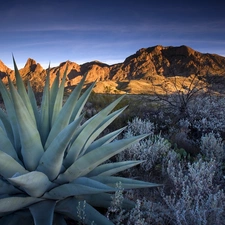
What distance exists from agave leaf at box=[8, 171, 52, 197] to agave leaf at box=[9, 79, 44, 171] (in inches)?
8.6

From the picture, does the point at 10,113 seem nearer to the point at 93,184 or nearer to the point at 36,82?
the point at 93,184

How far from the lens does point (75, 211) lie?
1.90 m

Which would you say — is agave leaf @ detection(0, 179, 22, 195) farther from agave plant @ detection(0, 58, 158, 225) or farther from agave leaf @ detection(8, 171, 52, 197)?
agave leaf @ detection(8, 171, 52, 197)

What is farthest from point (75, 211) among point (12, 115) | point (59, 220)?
point (12, 115)

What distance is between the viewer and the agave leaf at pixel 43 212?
166cm

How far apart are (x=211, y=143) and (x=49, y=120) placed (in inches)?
121

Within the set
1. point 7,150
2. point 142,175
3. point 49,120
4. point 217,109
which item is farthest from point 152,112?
point 7,150

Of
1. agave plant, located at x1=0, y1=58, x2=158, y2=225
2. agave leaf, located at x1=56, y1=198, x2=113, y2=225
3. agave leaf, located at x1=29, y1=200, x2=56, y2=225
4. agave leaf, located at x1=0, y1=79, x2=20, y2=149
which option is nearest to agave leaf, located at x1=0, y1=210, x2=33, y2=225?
agave plant, located at x1=0, y1=58, x2=158, y2=225

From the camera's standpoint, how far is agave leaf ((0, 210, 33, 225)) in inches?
69.7

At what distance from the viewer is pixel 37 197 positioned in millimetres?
1813

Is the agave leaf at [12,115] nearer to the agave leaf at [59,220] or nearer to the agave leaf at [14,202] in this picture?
the agave leaf at [14,202]

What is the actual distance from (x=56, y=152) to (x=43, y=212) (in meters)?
0.48

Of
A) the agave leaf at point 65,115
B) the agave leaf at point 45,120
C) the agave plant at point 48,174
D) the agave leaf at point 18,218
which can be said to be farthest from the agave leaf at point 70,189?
the agave leaf at point 45,120

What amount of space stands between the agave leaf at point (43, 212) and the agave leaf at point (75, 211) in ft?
0.34
